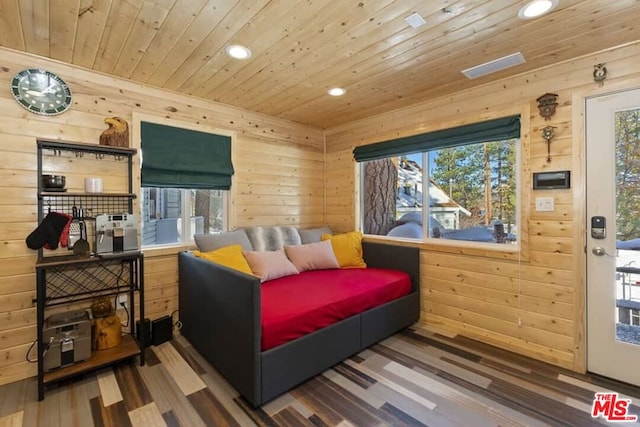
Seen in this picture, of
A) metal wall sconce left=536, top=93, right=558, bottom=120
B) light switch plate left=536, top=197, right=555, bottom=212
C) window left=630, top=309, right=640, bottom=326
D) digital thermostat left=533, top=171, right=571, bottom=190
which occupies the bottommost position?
window left=630, top=309, right=640, bottom=326

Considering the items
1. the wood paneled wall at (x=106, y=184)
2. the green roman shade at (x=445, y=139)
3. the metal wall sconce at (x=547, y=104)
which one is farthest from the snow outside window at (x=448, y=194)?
the wood paneled wall at (x=106, y=184)

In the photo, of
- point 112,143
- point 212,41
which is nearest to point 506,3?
point 212,41

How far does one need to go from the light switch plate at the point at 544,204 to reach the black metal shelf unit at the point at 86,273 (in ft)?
10.3

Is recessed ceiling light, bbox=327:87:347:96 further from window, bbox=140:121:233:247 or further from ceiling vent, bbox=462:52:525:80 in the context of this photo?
window, bbox=140:121:233:247

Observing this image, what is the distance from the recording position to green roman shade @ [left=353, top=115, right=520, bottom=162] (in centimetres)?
255

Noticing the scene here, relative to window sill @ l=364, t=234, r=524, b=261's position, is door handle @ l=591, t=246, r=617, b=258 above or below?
above

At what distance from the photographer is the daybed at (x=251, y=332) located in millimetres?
1829

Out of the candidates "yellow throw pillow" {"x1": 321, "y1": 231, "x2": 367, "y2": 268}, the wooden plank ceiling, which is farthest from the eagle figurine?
"yellow throw pillow" {"x1": 321, "y1": 231, "x2": 367, "y2": 268}

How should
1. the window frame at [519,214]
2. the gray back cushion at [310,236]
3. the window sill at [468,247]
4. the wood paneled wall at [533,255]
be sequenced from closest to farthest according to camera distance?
the wood paneled wall at [533,255] → the window frame at [519,214] → the window sill at [468,247] → the gray back cushion at [310,236]

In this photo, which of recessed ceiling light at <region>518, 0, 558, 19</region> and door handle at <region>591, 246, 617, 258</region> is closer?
recessed ceiling light at <region>518, 0, 558, 19</region>

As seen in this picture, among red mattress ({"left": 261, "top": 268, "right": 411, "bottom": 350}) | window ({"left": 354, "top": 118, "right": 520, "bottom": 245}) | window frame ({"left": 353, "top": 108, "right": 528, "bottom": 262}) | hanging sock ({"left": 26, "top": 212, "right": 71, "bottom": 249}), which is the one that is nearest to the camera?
red mattress ({"left": 261, "top": 268, "right": 411, "bottom": 350})

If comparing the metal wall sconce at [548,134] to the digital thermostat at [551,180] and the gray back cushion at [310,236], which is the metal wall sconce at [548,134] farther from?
the gray back cushion at [310,236]

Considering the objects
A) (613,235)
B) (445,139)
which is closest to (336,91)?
(445,139)

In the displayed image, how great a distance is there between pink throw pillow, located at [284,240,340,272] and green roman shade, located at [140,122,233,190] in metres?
1.00
